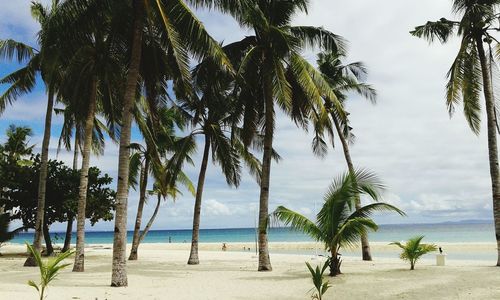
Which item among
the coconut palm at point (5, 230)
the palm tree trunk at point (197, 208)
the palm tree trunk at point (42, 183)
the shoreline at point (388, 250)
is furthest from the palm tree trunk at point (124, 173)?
the coconut palm at point (5, 230)

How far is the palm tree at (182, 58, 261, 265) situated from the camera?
1717 cm

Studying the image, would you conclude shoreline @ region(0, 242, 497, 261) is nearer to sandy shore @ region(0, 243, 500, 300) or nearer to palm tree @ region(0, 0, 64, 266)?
sandy shore @ region(0, 243, 500, 300)

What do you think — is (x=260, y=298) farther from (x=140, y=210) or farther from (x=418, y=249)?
(x=140, y=210)

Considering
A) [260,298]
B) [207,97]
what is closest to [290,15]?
[207,97]

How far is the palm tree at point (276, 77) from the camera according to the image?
1438 centimetres

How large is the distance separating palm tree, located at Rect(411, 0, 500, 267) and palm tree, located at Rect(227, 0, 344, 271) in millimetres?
3807

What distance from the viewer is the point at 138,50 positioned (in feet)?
38.0

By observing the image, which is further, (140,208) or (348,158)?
(140,208)

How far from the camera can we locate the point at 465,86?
1558 cm

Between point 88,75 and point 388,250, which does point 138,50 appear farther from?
point 388,250

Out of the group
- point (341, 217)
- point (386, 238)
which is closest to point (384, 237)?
point (386, 238)

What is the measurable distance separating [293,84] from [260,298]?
29.3ft

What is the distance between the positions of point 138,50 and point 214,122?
7.26 meters

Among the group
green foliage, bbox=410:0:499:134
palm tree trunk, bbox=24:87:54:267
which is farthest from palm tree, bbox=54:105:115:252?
green foliage, bbox=410:0:499:134
